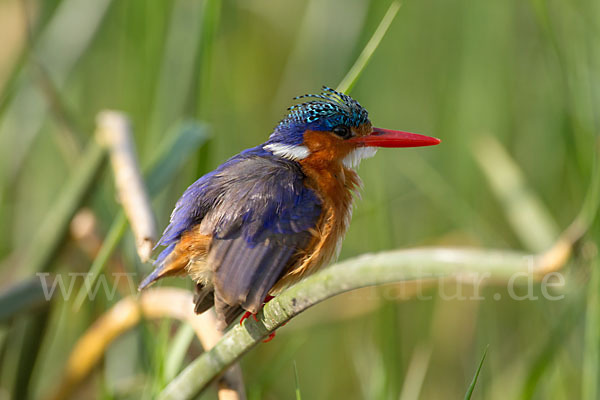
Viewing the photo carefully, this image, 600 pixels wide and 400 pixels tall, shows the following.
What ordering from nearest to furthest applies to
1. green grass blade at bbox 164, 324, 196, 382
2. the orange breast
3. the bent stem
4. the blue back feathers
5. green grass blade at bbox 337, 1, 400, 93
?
1. the bent stem
2. green grass blade at bbox 337, 1, 400, 93
3. the blue back feathers
4. the orange breast
5. green grass blade at bbox 164, 324, 196, 382

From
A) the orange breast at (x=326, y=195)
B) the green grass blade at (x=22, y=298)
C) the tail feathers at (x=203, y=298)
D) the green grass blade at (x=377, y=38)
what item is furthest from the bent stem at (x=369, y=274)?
the green grass blade at (x=22, y=298)

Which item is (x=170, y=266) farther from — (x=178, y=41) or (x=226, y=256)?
(x=178, y=41)

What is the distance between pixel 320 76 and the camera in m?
2.54

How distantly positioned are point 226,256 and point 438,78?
6.81 feet

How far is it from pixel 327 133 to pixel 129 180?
457 mm

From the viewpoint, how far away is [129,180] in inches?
61.2

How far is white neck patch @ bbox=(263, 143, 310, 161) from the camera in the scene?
162cm

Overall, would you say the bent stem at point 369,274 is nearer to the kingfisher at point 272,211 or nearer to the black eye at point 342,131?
the kingfisher at point 272,211

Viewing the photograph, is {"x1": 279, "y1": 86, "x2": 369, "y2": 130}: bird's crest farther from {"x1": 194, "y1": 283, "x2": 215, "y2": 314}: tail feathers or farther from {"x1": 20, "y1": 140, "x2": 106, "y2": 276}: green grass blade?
{"x1": 20, "y1": 140, "x2": 106, "y2": 276}: green grass blade

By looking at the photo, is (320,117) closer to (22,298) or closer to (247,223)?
(247,223)

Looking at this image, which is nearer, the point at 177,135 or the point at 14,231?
the point at 177,135

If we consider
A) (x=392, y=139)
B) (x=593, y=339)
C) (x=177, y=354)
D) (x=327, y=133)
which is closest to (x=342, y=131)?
(x=327, y=133)

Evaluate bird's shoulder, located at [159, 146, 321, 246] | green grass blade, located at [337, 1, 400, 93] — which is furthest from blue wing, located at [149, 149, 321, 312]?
green grass blade, located at [337, 1, 400, 93]

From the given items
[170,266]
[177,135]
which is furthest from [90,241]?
[170,266]
